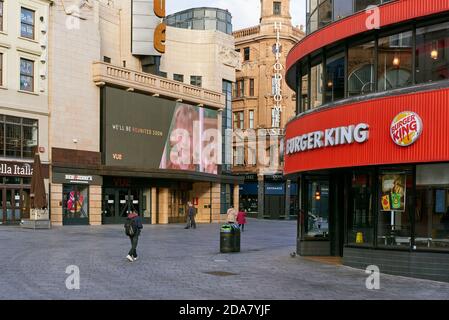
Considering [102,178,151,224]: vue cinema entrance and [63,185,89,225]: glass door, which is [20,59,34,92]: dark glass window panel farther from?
[102,178,151,224]: vue cinema entrance

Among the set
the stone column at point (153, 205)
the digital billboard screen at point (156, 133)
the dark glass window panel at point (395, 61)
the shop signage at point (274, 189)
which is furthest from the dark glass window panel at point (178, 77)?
the dark glass window panel at point (395, 61)

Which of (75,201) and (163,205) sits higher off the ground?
(75,201)

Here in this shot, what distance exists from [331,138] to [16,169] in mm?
23736

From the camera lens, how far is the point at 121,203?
4275cm

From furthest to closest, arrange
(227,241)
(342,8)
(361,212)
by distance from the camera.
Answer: (227,241)
(342,8)
(361,212)

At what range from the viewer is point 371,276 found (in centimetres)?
1524

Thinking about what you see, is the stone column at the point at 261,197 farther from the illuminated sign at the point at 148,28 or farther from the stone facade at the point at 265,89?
the illuminated sign at the point at 148,28

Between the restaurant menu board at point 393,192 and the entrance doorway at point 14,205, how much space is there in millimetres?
25509

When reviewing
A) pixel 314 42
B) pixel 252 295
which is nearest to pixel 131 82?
pixel 314 42

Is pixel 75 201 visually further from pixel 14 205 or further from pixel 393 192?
pixel 393 192

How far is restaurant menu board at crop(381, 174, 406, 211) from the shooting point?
51.5ft

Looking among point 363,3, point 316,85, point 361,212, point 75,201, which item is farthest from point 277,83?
point 361,212

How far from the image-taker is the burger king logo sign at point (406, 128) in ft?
49.4
